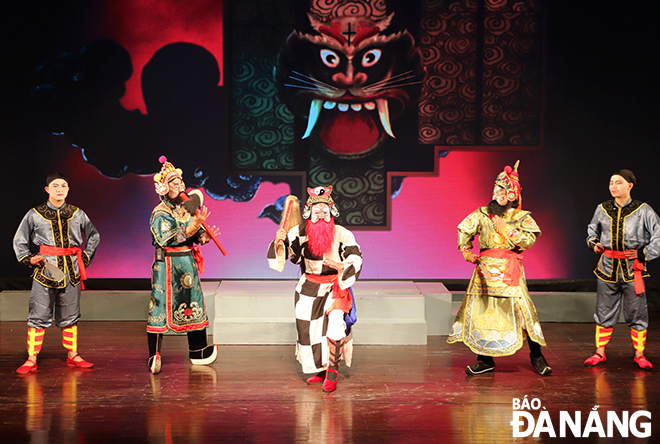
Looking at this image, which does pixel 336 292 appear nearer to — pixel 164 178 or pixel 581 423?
pixel 164 178

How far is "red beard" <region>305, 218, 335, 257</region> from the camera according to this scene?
13.4ft

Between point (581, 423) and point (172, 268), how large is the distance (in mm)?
2692

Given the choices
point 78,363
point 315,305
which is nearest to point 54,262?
point 78,363

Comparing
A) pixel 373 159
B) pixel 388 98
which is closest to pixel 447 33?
pixel 388 98

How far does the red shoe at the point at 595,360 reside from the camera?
4.55m

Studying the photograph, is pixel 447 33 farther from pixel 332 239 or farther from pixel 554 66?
pixel 332 239

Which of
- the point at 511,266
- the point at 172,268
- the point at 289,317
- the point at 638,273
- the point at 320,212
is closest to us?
the point at 320,212

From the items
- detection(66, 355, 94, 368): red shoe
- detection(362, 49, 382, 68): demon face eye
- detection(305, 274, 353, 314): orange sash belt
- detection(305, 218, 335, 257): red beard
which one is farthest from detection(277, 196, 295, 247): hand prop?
detection(362, 49, 382, 68): demon face eye

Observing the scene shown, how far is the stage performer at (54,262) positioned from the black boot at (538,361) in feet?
10.1

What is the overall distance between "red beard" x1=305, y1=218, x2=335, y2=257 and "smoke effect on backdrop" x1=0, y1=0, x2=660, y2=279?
2.27m

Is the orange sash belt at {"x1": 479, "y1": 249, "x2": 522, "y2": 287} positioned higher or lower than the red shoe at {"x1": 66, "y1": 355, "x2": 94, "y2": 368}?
higher

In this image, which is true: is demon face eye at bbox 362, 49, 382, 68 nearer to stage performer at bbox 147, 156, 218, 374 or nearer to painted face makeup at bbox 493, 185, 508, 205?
painted face makeup at bbox 493, 185, 508, 205

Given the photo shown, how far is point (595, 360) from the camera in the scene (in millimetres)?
4574

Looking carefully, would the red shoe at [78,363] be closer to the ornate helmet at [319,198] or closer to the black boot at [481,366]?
the ornate helmet at [319,198]
